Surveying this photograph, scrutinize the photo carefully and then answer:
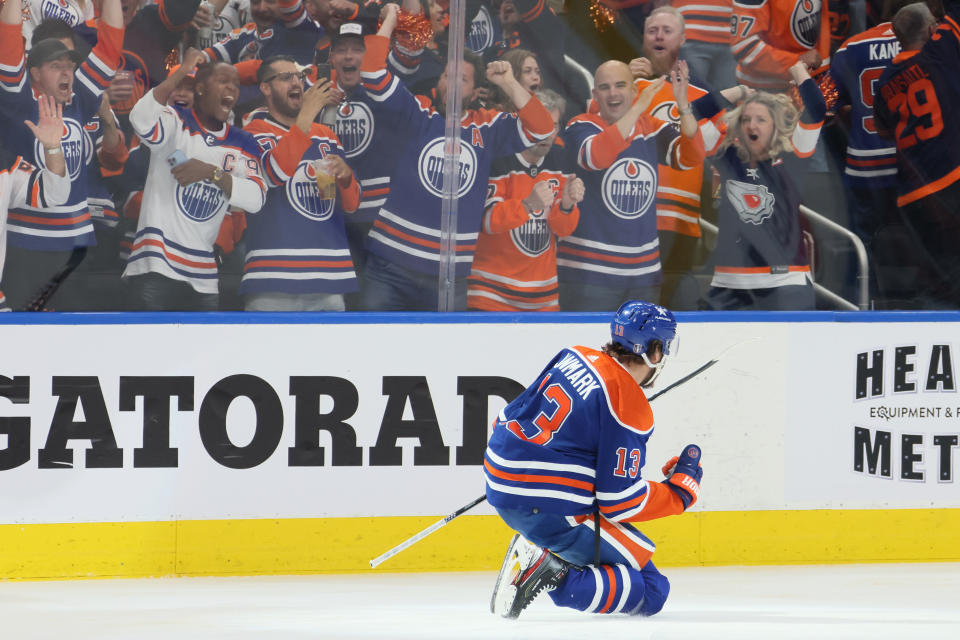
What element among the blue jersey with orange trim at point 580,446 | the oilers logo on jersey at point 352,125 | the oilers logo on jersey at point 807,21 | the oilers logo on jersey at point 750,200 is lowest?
the blue jersey with orange trim at point 580,446

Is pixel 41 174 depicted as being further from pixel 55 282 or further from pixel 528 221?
pixel 528 221

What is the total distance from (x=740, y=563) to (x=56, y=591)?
227 centimetres

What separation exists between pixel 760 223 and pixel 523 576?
1910 millimetres

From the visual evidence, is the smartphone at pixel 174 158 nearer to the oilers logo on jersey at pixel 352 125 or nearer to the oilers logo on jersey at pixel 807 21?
the oilers logo on jersey at pixel 352 125

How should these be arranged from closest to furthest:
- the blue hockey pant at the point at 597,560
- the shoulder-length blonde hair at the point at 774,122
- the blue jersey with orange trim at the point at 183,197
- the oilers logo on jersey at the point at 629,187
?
1. the blue hockey pant at the point at 597,560
2. the blue jersey with orange trim at the point at 183,197
3. the oilers logo on jersey at the point at 629,187
4. the shoulder-length blonde hair at the point at 774,122

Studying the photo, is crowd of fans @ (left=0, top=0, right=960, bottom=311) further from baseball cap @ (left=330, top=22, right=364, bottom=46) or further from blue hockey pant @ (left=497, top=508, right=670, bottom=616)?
blue hockey pant @ (left=497, top=508, right=670, bottom=616)

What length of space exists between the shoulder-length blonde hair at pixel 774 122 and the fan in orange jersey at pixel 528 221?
0.62 m

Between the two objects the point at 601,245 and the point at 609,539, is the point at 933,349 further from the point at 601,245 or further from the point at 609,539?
the point at 609,539

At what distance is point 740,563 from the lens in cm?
438

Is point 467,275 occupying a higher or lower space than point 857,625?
higher

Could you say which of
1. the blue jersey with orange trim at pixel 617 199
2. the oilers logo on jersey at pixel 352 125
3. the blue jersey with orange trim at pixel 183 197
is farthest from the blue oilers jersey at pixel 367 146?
the blue jersey with orange trim at pixel 617 199

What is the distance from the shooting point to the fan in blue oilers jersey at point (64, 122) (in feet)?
13.4

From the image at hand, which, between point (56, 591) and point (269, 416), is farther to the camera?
point (269, 416)

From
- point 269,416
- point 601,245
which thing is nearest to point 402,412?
point 269,416
